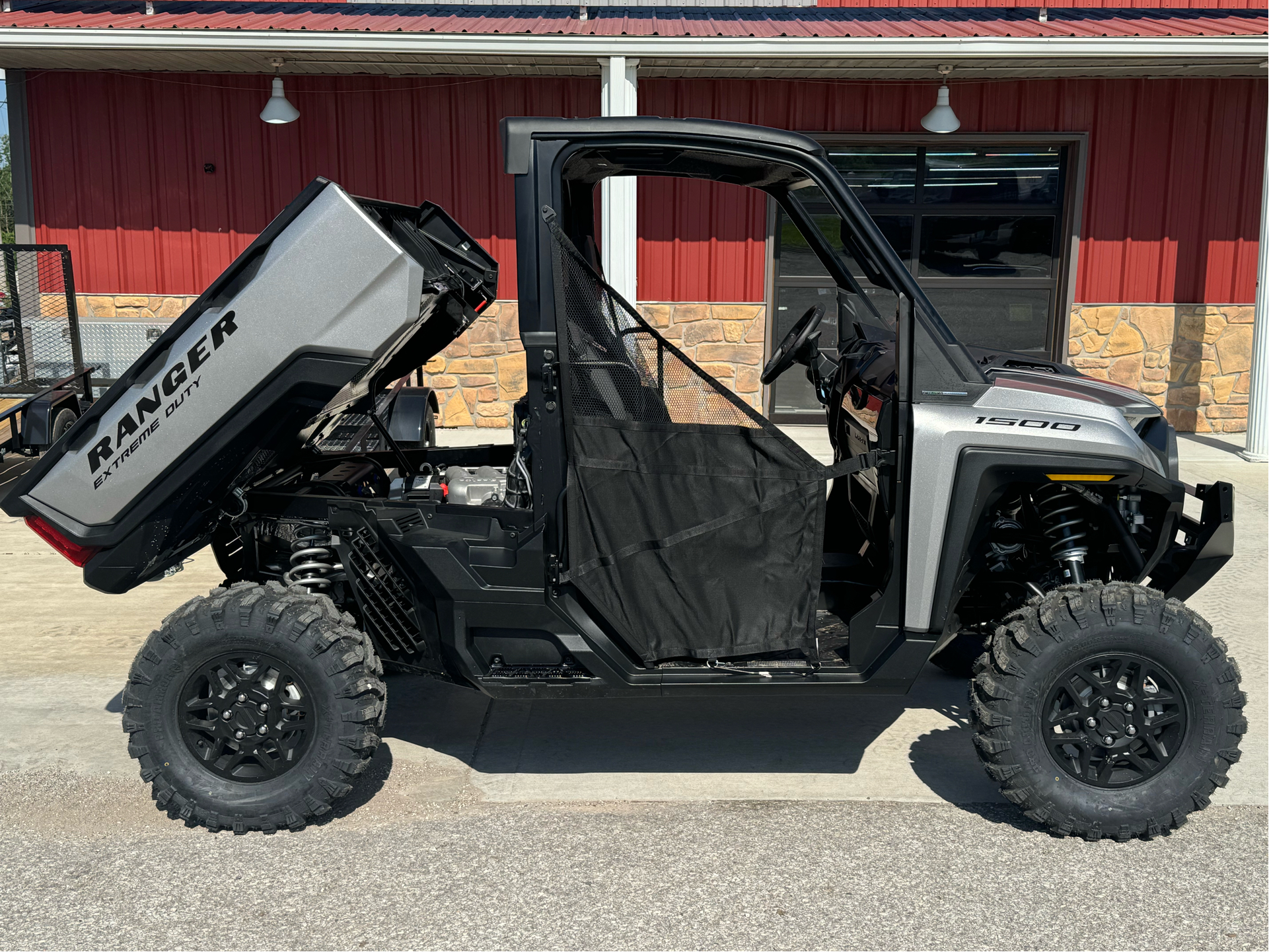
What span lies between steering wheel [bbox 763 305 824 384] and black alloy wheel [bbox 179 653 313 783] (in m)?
2.05

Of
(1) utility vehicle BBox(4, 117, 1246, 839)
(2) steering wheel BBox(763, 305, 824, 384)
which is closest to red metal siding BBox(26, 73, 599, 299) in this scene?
Result: (2) steering wheel BBox(763, 305, 824, 384)

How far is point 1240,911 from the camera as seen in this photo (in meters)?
3.24

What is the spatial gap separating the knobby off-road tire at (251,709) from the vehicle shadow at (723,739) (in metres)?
0.71

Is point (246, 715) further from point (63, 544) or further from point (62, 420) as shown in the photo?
point (62, 420)

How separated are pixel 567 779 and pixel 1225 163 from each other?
9724 millimetres

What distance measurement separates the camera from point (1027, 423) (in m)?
3.51

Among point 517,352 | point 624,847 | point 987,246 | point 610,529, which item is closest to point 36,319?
point 517,352

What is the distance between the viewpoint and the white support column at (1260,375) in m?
9.78

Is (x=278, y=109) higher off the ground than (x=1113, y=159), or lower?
higher

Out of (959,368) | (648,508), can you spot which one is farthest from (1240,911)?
(648,508)

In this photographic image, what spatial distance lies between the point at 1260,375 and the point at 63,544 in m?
9.64

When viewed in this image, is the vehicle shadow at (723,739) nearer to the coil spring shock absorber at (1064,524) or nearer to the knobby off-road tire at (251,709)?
the knobby off-road tire at (251,709)

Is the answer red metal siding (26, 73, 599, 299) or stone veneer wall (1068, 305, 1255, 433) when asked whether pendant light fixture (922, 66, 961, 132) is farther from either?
red metal siding (26, 73, 599, 299)

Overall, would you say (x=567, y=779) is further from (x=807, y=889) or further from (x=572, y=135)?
(x=572, y=135)
